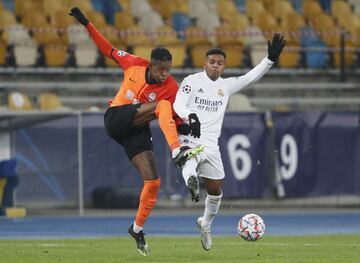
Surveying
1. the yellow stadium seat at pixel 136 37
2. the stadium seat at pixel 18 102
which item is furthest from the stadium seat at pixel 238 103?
the stadium seat at pixel 18 102

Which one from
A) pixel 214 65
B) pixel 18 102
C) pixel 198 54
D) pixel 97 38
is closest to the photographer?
pixel 214 65

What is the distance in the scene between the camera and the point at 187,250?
1369 cm

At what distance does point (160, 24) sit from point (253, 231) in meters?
15.3

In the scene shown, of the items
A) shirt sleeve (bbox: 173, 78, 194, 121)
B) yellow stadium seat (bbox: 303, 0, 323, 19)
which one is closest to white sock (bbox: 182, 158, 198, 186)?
shirt sleeve (bbox: 173, 78, 194, 121)

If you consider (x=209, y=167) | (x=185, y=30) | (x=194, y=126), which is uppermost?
(x=185, y=30)

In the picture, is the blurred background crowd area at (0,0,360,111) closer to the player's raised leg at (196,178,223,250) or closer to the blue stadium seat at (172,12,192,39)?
the blue stadium seat at (172,12,192,39)

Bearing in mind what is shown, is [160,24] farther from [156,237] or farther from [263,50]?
[156,237]

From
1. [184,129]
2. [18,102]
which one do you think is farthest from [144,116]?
[18,102]

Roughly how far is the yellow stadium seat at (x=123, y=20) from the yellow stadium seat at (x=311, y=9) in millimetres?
5149

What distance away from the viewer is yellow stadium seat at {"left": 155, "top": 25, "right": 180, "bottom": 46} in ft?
88.6

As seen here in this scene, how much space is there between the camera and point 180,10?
28938mm

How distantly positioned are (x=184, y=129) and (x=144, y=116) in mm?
461

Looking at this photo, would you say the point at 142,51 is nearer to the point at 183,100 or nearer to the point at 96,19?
the point at 96,19

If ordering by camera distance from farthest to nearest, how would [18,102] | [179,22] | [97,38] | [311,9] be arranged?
[311,9] < [179,22] < [18,102] < [97,38]
